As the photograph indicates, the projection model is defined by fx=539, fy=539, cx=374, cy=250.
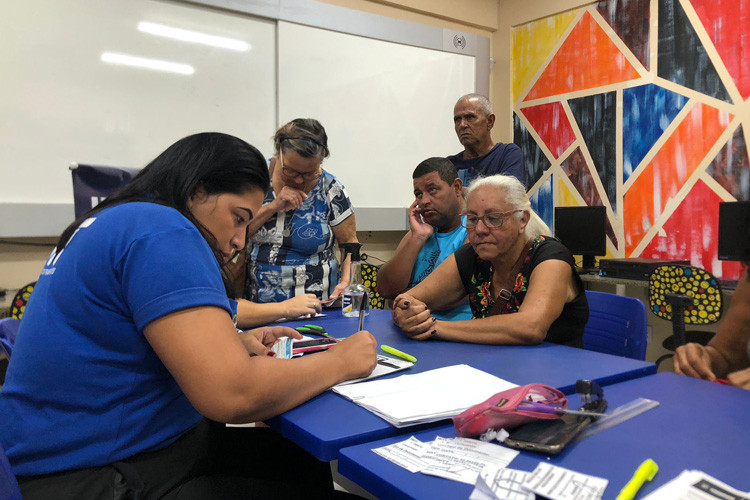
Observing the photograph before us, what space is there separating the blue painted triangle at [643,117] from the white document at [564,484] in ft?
12.0

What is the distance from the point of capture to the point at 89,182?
102 inches

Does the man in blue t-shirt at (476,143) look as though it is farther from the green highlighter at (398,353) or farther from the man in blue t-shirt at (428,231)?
the green highlighter at (398,353)

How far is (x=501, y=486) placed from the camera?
2.38ft

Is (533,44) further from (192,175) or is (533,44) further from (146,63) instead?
(192,175)

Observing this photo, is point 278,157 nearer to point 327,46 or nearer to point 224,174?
point 224,174

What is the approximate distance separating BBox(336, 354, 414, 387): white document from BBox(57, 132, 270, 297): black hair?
17.8 inches

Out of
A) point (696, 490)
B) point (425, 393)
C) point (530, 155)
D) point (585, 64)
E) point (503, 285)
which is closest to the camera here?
point (696, 490)

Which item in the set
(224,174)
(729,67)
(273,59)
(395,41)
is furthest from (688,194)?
(224,174)

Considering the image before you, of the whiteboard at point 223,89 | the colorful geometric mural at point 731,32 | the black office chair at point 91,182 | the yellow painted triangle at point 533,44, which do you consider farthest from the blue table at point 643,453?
the yellow painted triangle at point 533,44

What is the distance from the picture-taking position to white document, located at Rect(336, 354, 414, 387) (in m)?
1.25

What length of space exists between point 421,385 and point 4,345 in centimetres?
102

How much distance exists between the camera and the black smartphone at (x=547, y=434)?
2.78 feet

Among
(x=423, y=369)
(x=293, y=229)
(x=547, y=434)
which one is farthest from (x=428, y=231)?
(x=547, y=434)

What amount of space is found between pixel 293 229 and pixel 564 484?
1711 millimetres
